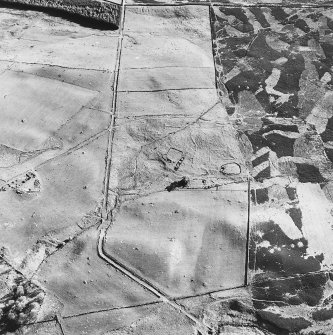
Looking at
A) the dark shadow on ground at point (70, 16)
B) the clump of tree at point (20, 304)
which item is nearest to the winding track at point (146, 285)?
the clump of tree at point (20, 304)

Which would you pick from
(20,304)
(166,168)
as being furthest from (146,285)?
(166,168)

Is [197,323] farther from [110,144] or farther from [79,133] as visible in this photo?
[79,133]

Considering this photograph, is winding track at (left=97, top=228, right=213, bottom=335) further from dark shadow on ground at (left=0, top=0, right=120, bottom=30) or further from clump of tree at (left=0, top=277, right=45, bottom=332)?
dark shadow on ground at (left=0, top=0, right=120, bottom=30)

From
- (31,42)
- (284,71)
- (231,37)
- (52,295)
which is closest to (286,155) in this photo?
(284,71)

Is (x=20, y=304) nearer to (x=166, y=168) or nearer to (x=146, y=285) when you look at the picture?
(x=146, y=285)

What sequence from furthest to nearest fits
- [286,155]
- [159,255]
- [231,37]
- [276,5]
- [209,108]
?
1. [276,5]
2. [231,37]
3. [209,108]
4. [286,155]
5. [159,255]

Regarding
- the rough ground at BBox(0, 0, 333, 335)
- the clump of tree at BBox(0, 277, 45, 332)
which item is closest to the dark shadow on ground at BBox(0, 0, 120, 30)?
the rough ground at BBox(0, 0, 333, 335)

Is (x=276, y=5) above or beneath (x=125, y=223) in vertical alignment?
above
